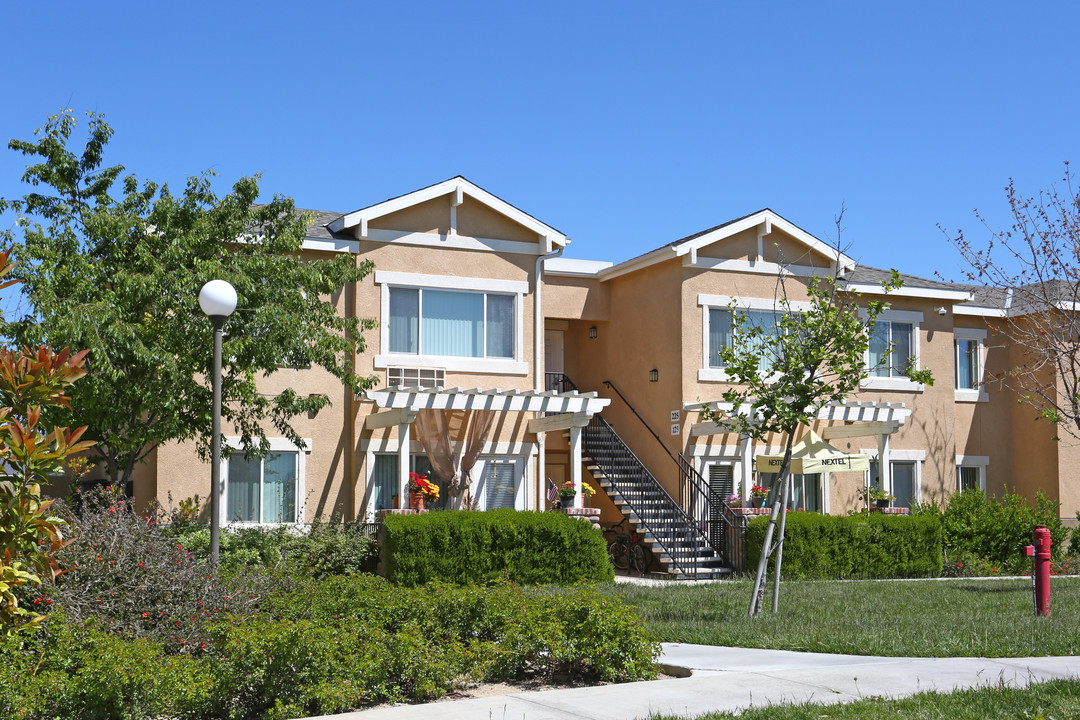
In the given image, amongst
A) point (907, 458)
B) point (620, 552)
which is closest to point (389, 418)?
point (620, 552)

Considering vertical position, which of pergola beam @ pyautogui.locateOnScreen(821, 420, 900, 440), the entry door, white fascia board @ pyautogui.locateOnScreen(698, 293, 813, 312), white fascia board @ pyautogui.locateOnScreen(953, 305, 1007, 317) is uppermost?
white fascia board @ pyautogui.locateOnScreen(953, 305, 1007, 317)

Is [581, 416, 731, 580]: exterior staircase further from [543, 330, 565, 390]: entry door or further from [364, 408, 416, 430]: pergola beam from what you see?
[364, 408, 416, 430]: pergola beam

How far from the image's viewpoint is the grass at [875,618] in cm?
1072

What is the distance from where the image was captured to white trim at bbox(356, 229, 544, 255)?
69.6 feet

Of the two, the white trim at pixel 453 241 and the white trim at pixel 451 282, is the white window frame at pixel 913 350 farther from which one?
the white trim at pixel 451 282

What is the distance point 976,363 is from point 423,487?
1514 centimetres

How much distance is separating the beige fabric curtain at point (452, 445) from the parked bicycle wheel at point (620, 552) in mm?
3324

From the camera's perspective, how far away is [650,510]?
22844mm

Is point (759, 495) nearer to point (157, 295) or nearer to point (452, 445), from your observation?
point (452, 445)

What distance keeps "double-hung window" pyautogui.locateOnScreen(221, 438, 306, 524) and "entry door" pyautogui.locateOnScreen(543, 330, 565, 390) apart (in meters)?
8.02

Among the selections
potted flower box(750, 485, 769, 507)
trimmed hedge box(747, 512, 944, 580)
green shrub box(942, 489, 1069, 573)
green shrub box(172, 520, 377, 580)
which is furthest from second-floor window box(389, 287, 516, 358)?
green shrub box(942, 489, 1069, 573)

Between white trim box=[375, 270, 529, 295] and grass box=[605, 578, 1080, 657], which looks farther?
white trim box=[375, 270, 529, 295]

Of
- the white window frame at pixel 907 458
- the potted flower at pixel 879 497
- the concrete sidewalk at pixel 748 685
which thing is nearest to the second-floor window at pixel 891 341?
the white window frame at pixel 907 458

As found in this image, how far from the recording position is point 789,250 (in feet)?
80.4
